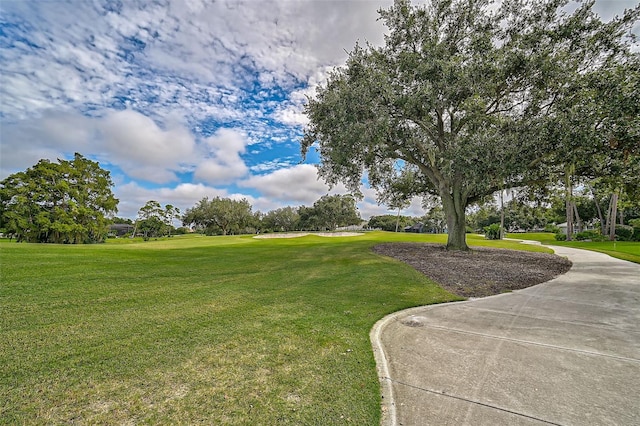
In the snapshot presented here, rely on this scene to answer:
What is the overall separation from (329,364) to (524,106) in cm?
1445

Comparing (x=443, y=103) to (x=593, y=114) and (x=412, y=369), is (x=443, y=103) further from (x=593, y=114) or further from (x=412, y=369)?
(x=412, y=369)

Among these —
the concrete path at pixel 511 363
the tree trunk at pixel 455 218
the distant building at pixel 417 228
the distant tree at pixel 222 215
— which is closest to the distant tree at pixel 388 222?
the distant building at pixel 417 228

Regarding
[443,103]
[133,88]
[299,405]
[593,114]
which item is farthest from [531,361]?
[133,88]

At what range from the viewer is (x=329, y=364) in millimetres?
3248

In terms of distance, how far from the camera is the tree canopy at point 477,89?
9758mm

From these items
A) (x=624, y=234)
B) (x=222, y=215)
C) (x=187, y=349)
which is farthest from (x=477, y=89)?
(x=222, y=215)

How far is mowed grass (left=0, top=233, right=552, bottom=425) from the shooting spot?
2400 mm

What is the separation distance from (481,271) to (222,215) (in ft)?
175

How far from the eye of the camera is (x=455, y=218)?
48.3ft

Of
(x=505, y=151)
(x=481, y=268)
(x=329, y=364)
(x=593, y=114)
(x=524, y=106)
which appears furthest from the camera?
(x=524, y=106)

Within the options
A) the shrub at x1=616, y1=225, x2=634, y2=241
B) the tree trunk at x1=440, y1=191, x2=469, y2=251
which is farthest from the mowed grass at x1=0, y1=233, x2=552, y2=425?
the shrub at x1=616, y1=225, x2=634, y2=241

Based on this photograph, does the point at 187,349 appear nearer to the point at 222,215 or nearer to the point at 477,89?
the point at 477,89

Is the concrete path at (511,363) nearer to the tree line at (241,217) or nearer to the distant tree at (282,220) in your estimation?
the tree line at (241,217)

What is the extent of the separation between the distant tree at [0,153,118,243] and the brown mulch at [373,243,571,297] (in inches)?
1154
